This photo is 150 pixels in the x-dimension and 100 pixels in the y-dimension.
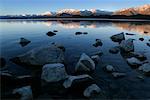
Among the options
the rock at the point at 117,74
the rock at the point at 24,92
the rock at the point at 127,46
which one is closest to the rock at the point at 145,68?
the rock at the point at 117,74

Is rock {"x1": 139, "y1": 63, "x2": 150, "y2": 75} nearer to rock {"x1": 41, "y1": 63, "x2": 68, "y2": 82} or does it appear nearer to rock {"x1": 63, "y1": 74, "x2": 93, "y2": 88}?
rock {"x1": 63, "y1": 74, "x2": 93, "y2": 88}

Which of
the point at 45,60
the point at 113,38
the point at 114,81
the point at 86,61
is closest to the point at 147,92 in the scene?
the point at 114,81

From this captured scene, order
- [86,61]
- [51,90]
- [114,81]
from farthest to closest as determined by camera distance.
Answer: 1. [86,61]
2. [114,81]
3. [51,90]

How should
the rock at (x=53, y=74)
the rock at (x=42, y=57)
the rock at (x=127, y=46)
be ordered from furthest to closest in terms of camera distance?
the rock at (x=127, y=46), the rock at (x=42, y=57), the rock at (x=53, y=74)

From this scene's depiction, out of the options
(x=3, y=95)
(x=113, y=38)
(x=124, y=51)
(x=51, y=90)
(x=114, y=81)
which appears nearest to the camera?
(x=3, y=95)

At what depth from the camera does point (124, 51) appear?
116 ft

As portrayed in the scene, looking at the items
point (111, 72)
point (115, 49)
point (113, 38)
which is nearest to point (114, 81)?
point (111, 72)

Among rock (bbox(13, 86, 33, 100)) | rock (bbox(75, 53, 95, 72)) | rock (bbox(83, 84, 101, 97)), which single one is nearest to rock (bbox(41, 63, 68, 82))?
rock (bbox(83, 84, 101, 97))

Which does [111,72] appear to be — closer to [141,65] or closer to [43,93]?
[141,65]

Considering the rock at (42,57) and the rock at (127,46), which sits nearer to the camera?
the rock at (42,57)

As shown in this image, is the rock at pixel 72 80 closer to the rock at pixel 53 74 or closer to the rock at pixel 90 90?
the rock at pixel 53 74

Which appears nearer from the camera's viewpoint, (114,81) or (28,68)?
(114,81)

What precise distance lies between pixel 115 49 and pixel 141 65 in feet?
30.1

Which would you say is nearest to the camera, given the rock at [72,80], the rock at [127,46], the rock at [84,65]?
the rock at [72,80]
